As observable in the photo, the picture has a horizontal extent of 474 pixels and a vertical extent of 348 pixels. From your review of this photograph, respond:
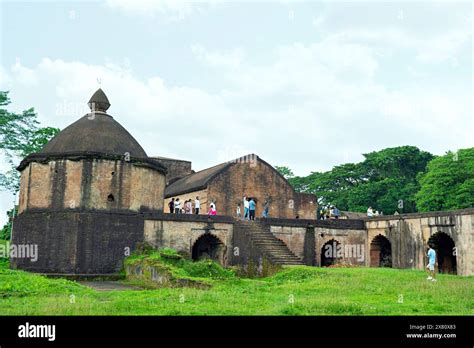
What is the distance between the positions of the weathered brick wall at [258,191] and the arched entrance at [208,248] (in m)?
4.93

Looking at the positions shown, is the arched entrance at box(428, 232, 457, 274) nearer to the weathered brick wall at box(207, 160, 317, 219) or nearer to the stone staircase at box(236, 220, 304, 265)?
the stone staircase at box(236, 220, 304, 265)

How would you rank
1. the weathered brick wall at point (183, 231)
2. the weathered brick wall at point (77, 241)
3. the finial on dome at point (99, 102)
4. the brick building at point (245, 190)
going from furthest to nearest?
the brick building at point (245, 190) → the finial on dome at point (99, 102) → the weathered brick wall at point (183, 231) → the weathered brick wall at point (77, 241)

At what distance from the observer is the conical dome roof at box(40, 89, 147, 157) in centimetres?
2450

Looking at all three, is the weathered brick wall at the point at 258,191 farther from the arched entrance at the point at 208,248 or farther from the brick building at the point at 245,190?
the arched entrance at the point at 208,248

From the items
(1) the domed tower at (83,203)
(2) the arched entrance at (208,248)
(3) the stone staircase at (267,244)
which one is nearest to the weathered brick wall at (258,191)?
(2) the arched entrance at (208,248)

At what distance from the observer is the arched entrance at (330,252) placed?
1149 inches

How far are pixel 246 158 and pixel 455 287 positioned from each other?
2074 cm

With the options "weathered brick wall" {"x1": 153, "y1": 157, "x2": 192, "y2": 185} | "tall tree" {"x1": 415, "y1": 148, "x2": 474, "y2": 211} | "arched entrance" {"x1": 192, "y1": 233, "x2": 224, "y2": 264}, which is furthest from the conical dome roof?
"tall tree" {"x1": 415, "y1": 148, "x2": 474, "y2": 211}

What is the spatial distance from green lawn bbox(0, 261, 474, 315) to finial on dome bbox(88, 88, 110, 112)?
37.1ft

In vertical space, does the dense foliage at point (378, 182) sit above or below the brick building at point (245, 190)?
above
